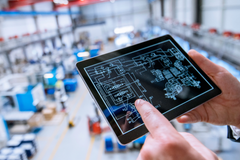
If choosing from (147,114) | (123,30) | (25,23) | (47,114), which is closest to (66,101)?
(47,114)

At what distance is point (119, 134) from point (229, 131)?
121 centimetres

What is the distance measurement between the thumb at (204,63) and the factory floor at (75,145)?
4.24 metres

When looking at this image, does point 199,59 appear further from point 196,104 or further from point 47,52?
point 47,52

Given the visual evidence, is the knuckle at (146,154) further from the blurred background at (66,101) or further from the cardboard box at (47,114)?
the cardboard box at (47,114)

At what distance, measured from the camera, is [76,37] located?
22578 mm

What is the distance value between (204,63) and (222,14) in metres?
7.83

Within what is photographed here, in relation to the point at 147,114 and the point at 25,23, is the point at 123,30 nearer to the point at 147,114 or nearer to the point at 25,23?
the point at 25,23

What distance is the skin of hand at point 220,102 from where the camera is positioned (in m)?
1.55

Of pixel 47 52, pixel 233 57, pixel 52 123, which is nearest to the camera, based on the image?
pixel 233 57

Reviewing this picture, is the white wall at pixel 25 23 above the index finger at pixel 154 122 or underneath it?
above

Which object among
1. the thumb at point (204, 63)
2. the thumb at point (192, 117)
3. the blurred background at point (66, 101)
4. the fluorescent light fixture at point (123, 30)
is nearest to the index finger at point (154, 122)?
the thumb at point (192, 117)

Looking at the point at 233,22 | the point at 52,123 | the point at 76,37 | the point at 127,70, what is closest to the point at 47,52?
the point at 76,37

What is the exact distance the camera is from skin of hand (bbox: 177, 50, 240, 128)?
1549 mm

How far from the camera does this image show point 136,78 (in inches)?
53.2
